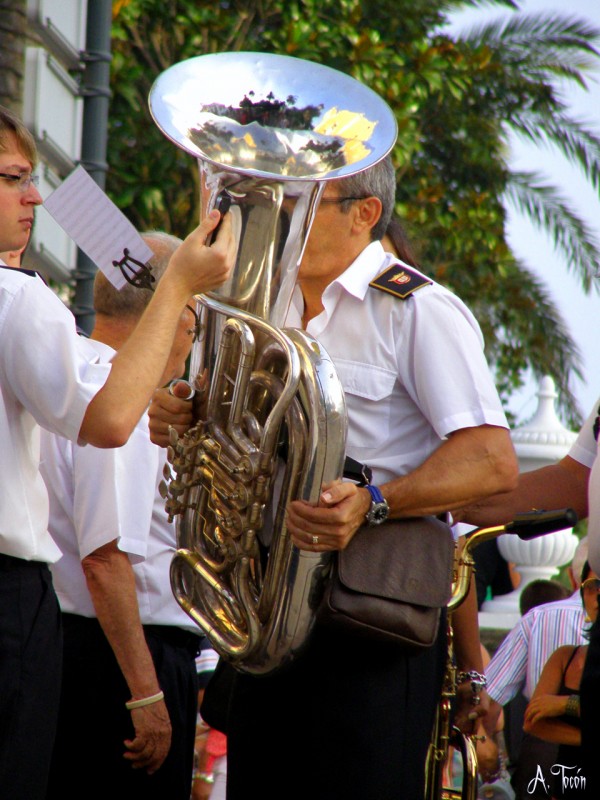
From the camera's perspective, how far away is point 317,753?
8.09ft

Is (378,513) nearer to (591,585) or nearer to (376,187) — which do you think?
(376,187)

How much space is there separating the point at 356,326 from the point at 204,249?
0.51 meters

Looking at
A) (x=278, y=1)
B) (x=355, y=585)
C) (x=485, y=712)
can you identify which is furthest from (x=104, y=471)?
(x=278, y=1)

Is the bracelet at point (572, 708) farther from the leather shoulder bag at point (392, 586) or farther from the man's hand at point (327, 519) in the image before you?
the man's hand at point (327, 519)

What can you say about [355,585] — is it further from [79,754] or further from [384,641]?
[79,754]

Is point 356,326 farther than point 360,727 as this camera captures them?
Yes

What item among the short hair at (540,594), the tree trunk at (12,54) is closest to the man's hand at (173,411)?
the short hair at (540,594)

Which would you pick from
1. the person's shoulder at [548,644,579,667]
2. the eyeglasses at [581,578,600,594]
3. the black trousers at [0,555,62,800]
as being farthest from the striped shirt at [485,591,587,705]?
the black trousers at [0,555,62,800]

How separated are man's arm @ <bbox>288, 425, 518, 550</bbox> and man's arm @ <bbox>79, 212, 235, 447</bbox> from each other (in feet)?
1.26

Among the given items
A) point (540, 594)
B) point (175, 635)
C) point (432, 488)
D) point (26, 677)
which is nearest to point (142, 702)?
point (175, 635)

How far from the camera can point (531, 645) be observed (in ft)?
15.7

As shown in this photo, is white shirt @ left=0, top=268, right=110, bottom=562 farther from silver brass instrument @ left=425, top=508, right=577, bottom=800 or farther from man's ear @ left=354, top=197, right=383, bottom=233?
silver brass instrument @ left=425, top=508, right=577, bottom=800

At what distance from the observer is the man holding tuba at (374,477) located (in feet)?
8.01

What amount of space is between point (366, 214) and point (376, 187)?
8 centimetres
